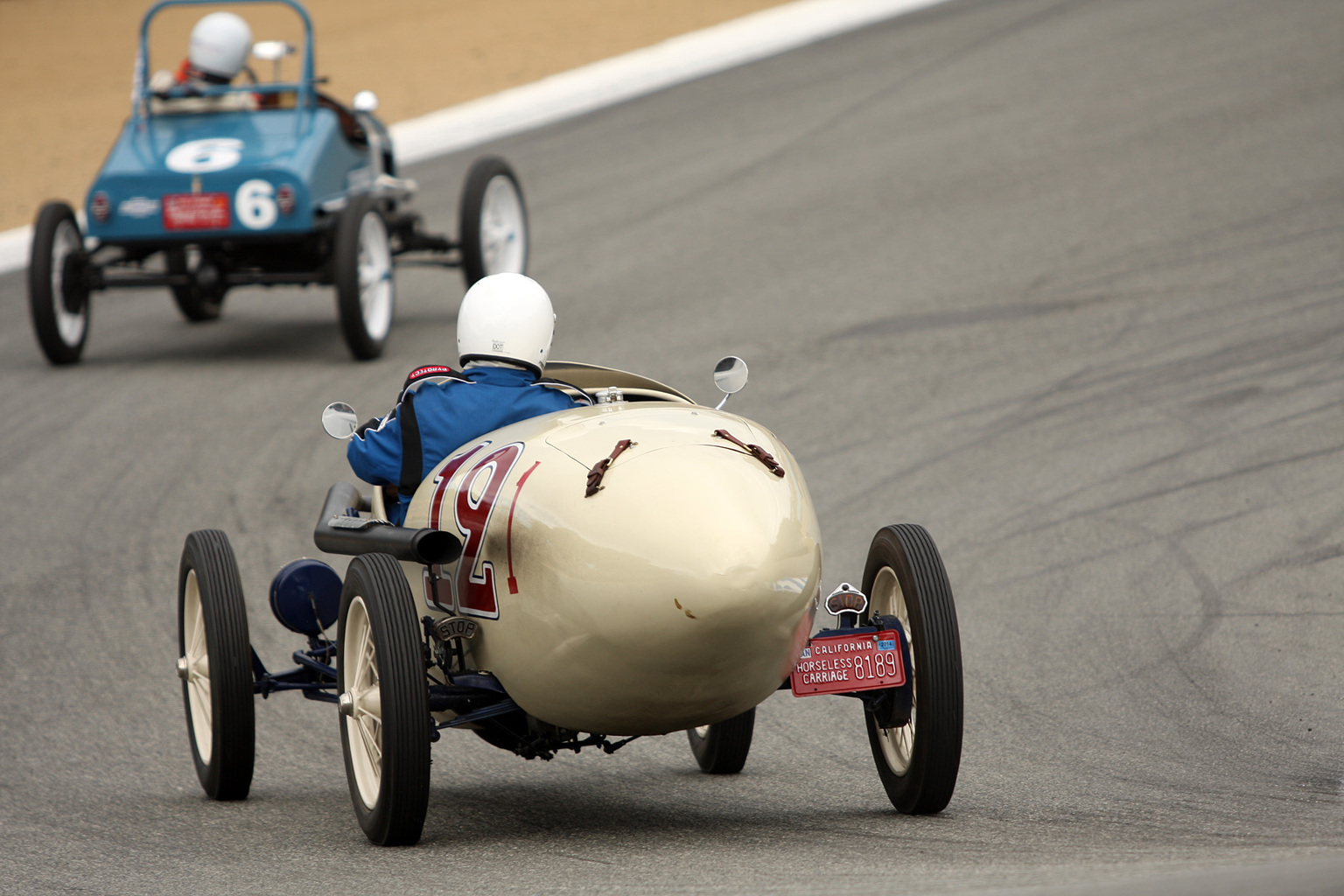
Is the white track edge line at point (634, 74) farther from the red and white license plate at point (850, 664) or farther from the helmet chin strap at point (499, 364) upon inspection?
the red and white license plate at point (850, 664)

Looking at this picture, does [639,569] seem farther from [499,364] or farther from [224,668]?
[224,668]

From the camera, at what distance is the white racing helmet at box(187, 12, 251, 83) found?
12.9m

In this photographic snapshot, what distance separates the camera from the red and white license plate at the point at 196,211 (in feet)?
38.9

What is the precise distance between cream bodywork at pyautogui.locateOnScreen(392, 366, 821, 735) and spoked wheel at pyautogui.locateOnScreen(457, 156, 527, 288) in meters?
8.96

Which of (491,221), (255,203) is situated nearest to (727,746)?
(255,203)

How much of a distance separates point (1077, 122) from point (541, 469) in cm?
1461

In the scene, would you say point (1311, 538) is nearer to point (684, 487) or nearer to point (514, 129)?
point (684, 487)

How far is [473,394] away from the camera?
5242 mm

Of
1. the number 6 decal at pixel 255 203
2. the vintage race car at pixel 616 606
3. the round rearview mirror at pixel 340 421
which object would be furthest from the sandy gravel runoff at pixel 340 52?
the vintage race car at pixel 616 606

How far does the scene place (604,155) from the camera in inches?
733

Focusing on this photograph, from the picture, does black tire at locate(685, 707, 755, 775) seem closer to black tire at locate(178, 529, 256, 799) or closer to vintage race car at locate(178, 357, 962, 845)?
vintage race car at locate(178, 357, 962, 845)

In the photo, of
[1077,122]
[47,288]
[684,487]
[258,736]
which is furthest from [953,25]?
[684,487]

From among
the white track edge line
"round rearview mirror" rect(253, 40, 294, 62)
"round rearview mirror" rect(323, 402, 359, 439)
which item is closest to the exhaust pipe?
"round rearview mirror" rect(323, 402, 359, 439)

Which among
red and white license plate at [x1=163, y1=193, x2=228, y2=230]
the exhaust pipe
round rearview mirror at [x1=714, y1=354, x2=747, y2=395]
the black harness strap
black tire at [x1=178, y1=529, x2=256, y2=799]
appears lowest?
black tire at [x1=178, y1=529, x2=256, y2=799]
